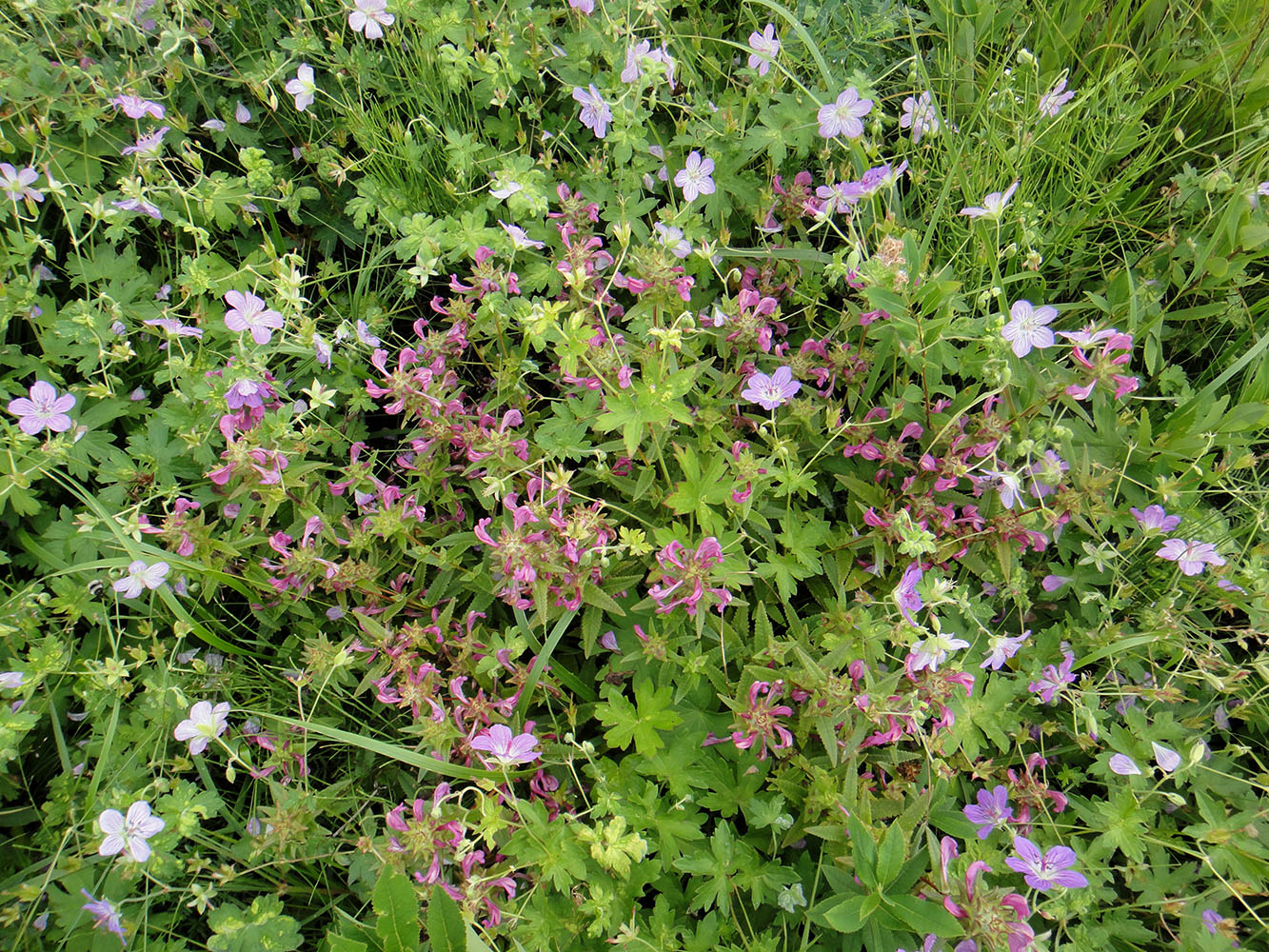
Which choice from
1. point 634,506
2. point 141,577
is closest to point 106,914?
point 141,577

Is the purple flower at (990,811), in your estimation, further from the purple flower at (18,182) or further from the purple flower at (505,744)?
the purple flower at (18,182)

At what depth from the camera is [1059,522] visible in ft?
8.71

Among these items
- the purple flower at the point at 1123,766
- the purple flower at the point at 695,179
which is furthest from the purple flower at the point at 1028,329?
the purple flower at the point at 1123,766

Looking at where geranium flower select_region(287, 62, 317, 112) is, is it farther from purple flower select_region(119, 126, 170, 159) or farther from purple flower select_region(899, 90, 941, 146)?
purple flower select_region(899, 90, 941, 146)

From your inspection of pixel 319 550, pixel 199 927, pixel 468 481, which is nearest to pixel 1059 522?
pixel 468 481

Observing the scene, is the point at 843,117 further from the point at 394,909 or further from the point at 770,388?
the point at 394,909

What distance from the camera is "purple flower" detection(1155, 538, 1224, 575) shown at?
8.43ft

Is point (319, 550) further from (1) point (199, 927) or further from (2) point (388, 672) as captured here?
(1) point (199, 927)

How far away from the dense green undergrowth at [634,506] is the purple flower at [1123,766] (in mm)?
31

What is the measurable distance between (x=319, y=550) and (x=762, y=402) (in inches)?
63.4

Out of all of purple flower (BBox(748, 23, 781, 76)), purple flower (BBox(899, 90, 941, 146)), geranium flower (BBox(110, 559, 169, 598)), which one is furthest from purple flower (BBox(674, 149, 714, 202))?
geranium flower (BBox(110, 559, 169, 598))

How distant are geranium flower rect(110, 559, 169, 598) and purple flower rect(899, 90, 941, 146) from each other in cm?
318

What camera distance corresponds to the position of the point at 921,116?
3.16 m

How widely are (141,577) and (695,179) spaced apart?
2378mm
